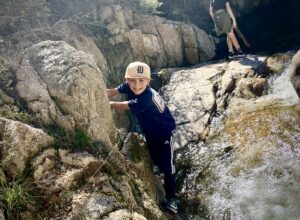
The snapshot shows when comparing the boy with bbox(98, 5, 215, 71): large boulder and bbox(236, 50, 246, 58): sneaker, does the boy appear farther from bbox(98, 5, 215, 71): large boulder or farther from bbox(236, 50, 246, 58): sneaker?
bbox(236, 50, 246, 58): sneaker

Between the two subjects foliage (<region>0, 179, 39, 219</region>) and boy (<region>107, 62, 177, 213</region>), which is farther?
boy (<region>107, 62, 177, 213</region>)

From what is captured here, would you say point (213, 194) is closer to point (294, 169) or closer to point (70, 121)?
point (294, 169)

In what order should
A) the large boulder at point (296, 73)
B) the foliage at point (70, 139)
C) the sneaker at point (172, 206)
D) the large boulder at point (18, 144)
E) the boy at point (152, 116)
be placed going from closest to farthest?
the large boulder at point (18, 144) < the foliage at point (70, 139) < the boy at point (152, 116) < the sneaker at point (172, 206) < the large boulder at point (296, 73)

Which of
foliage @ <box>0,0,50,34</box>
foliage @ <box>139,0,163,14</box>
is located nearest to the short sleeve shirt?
foliage @ <box>139,0,163,14</box>

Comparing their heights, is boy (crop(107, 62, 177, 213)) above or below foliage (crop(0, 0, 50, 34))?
below

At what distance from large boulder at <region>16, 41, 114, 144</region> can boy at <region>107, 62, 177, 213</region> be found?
52 centimetres

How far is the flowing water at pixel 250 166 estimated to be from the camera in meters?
5.21

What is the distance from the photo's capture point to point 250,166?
6.06 m

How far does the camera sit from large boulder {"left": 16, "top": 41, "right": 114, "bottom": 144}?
486cm

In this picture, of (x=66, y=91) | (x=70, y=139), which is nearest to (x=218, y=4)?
(x=66, y=91)

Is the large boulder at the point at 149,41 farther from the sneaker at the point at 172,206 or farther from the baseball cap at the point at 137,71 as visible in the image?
the sneaker at the point at 172,206

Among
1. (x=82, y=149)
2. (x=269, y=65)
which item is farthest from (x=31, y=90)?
(x=269, y=65)

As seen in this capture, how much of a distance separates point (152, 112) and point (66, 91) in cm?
139

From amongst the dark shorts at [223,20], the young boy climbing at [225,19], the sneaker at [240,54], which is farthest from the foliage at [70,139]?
the dark shorts at [223,20]
